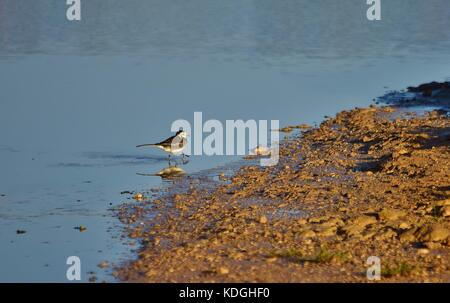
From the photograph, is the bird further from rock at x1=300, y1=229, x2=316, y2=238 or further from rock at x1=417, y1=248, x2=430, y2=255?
rock at x1=417, y1=248, x2=430, y2=255

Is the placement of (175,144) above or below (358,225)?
above

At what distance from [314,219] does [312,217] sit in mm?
126

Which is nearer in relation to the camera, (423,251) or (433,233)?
(423,251)

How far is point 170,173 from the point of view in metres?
13.7

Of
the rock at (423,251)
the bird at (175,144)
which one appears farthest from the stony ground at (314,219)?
the bird at (175,144)

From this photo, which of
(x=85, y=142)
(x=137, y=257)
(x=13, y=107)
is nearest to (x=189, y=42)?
(x=13, y=107)

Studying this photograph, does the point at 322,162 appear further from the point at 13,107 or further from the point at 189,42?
the point at 189,42

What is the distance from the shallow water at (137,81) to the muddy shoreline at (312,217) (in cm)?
58

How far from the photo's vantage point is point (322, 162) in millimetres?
13531

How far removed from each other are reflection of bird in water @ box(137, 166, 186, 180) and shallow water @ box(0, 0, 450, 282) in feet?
0.49

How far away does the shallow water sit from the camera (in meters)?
11.8

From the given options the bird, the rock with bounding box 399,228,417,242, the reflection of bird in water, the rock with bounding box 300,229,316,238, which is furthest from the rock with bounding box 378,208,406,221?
the bird

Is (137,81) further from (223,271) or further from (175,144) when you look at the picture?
(223,271)

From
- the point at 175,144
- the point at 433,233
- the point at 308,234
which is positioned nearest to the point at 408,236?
the point at 433,233
